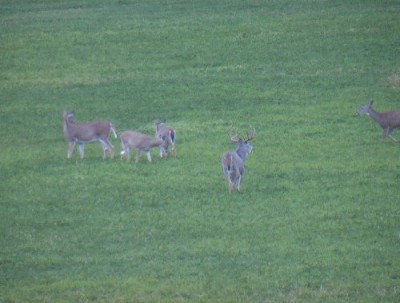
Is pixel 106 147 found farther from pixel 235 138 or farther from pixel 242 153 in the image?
pixel 242 153

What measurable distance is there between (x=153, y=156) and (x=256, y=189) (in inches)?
137

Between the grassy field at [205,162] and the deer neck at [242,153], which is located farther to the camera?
the deer neck at [242,153]

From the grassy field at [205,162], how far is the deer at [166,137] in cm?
27

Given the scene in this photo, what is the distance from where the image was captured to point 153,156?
77.8 ft

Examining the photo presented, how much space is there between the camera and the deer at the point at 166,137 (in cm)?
2302

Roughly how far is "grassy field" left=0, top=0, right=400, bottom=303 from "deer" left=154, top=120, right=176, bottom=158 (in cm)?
27

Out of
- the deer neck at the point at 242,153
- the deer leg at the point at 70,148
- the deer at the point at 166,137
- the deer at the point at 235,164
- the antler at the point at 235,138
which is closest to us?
the deer at the point at 235,164

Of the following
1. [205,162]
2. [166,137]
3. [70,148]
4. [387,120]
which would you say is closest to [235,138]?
[205,162]

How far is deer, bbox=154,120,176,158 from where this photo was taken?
23016 mm

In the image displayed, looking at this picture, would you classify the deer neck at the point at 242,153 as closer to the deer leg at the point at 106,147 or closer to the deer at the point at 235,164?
the deer at the point at 235,164

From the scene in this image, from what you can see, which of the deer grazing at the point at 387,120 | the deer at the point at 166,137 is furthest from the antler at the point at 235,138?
the deer grazing at the point at 387,120

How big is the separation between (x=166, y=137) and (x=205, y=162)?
93cm

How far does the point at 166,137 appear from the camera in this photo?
23.1 m

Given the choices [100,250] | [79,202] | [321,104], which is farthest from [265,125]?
[100,250]
